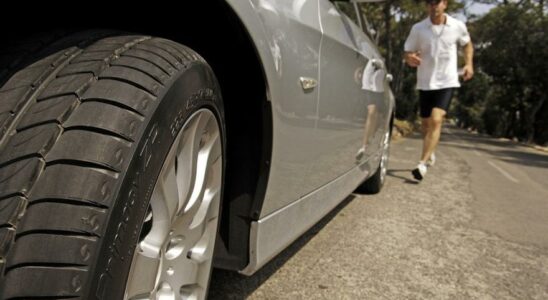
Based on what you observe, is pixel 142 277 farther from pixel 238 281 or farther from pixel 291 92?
pixel 238 281

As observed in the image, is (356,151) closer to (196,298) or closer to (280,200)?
(280,200)

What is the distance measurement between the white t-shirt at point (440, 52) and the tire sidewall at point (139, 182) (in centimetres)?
480

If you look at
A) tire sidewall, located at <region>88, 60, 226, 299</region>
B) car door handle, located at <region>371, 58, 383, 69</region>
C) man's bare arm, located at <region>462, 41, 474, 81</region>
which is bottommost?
tire sidewall, located at <region>88, 60, 226, 299</region>

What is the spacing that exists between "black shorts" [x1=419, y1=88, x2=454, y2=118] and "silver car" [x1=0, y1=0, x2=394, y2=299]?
3671 mm

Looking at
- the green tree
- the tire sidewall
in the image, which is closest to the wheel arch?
the tire sidewall

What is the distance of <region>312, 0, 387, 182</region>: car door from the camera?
2146mm

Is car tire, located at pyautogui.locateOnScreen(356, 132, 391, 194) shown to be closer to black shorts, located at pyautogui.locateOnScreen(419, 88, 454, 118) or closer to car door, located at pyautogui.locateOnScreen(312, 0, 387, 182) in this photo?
car door, located at pyautogui.locateOnScreen(312, 0, 387, 182)

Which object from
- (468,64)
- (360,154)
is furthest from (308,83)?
(468,64)

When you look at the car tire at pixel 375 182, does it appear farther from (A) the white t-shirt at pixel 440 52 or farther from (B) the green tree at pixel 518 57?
(B) the green tree at pixel 518 57

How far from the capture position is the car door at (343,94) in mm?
2146

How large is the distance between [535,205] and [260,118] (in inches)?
169

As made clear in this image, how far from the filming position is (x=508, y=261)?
297cm

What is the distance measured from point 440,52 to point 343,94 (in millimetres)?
3663

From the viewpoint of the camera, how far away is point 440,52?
18.4ft
